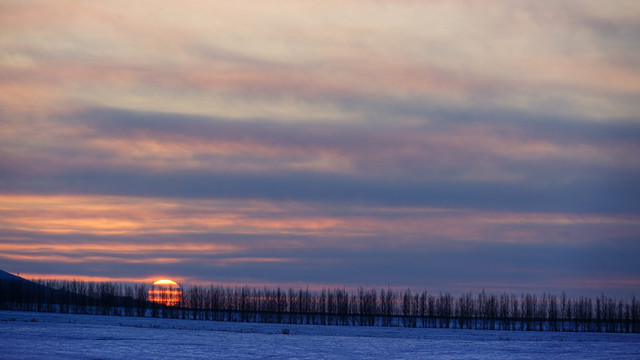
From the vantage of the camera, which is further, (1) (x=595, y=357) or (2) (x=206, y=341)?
(2) (x=206, y=341)

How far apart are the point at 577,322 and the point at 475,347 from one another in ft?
242

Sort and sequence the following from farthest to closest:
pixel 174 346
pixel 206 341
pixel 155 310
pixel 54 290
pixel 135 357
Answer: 1. pixel 54 290
2. pixel 155 310
3. pixel 206 341
4. pixel 174 346
5. pixel 135 357

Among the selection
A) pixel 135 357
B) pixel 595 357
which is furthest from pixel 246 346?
pixel 595 357

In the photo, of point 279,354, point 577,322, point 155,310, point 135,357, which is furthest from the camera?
point 155,310

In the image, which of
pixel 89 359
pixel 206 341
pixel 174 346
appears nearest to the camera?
pixel 89 359

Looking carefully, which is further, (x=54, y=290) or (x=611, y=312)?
(x=54, y=290)

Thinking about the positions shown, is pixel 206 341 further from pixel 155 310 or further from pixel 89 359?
pixel 155 310

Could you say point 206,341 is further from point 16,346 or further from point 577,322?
point 577,322

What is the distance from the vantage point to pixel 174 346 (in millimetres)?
36062

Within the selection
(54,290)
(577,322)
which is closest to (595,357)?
(577,322)

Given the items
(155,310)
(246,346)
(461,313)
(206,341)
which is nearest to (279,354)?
(246,346)

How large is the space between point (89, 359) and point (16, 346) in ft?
16.8

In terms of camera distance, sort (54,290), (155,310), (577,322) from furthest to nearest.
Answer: (54,290), (155,310), (577,322)

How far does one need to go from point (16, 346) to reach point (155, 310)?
330 feet
